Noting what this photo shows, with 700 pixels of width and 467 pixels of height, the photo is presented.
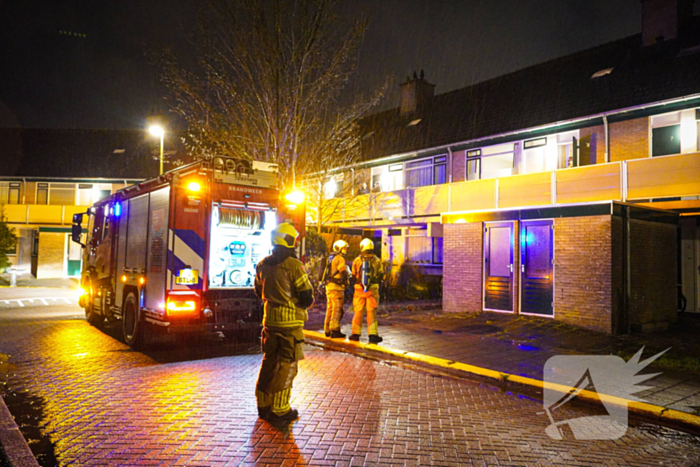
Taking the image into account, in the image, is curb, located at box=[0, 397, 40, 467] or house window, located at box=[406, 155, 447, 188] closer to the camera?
curb, located at box=[0, 397, 40, 467]

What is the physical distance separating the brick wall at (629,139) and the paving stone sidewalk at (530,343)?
571 cm

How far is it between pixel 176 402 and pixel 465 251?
929cm

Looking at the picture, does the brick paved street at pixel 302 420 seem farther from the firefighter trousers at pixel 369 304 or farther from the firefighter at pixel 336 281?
the firefighter at pixel 336 281

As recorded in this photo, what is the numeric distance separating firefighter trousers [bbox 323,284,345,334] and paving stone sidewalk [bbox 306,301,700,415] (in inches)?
25.5

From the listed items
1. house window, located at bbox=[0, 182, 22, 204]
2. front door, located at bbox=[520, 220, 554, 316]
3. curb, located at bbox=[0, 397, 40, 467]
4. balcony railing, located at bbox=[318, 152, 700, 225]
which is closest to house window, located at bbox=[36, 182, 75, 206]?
house window, located at bbox=[0, 182, 22, 204]

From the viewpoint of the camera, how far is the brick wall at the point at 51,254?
2970cm

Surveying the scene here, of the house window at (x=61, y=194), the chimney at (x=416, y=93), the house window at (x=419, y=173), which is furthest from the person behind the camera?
the house window at (x=61, y=194)

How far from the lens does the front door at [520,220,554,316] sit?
11.5m

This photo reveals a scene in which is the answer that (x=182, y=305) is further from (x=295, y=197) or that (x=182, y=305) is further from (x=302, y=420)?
(x=302, y=420)

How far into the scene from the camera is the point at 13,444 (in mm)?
4211

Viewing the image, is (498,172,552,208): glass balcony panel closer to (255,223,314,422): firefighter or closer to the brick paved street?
the brick paved street

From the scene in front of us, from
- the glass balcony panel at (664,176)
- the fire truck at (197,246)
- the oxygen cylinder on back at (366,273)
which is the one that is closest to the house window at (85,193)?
the fire truck at (197,246)

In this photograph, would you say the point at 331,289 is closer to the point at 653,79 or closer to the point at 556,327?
the point at 556,327

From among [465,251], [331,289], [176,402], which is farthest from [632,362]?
[176,402]
